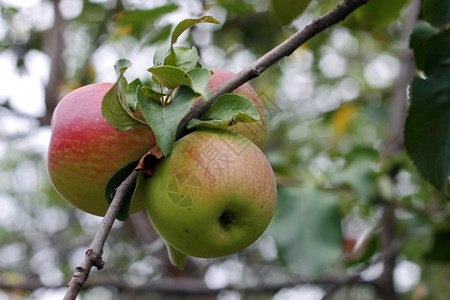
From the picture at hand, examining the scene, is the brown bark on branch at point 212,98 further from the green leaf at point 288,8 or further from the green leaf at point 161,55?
the green leaf at point 288,8

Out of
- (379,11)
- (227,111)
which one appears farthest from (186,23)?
(379,11)

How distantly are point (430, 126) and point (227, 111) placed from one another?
0.45m

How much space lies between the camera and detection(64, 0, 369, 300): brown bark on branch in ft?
1.90

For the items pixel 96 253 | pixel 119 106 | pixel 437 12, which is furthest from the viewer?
pixel 437 12

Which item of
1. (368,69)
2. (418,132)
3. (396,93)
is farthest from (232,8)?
(368,69)

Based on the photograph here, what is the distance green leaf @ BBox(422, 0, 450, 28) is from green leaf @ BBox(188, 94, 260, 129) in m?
0.43

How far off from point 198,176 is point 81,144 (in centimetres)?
20

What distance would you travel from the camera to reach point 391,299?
1521 mm

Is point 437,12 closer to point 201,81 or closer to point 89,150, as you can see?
point 201,81

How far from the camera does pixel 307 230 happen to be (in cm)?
133

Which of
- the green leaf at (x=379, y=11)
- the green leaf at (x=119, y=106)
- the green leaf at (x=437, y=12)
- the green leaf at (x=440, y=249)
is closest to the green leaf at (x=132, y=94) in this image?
the green leaf at (x=119, y=106)

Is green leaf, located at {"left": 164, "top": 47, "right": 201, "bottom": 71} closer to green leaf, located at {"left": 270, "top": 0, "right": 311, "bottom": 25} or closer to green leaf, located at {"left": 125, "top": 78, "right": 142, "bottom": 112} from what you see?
green leaf, located at {"left": 125, "top": 78, "right": 142, "bottom": 112}

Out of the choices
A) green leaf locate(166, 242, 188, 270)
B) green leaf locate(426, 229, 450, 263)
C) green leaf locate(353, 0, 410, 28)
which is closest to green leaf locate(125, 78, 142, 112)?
green leaf locate(166, 242, 188, 270)

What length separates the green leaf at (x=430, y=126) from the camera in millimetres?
953
